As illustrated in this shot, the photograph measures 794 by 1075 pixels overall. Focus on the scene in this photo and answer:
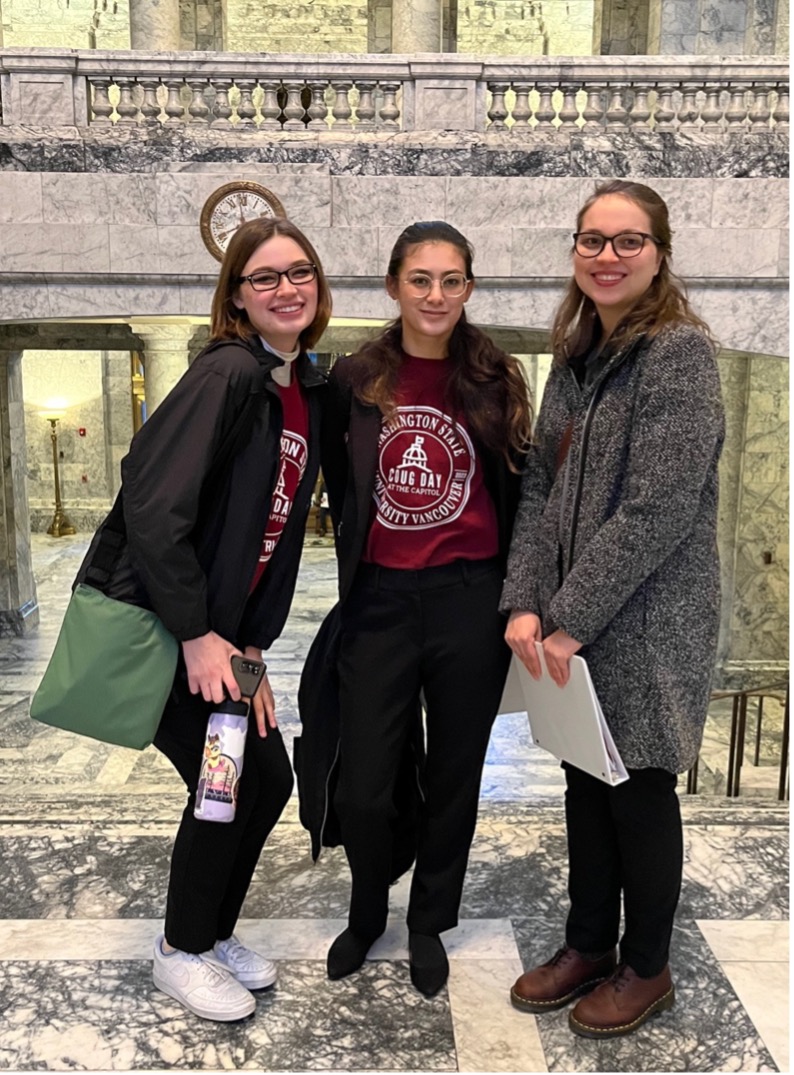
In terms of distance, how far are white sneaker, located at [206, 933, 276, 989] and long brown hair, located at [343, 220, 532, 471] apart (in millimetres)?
1595

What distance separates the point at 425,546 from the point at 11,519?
11.2 m

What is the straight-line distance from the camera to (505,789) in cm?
832

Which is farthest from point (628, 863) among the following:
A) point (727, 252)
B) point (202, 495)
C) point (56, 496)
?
point (56, 496)

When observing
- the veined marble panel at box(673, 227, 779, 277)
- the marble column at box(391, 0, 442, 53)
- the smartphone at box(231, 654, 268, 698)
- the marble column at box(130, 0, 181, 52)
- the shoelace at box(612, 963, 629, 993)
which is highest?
the marble column at box(391, 0, 442, 53)

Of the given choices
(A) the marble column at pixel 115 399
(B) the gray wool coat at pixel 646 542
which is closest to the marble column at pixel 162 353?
(B) the gray wool coat at pixel 646 542

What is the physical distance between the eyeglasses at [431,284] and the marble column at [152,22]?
10154mm

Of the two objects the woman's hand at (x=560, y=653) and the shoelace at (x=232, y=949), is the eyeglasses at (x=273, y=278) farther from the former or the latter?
the shoelace at (x=232, y=949)

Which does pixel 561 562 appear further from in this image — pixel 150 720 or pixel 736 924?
pixel 736 924

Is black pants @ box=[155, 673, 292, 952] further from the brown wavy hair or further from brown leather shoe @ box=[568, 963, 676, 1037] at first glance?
the brown wavy hair

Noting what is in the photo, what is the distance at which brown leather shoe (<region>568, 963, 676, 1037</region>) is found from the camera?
8.84ft

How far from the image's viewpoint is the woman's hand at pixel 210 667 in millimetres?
2518

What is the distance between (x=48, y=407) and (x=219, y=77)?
12367mm

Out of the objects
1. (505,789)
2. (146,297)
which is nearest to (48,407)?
(146,297)

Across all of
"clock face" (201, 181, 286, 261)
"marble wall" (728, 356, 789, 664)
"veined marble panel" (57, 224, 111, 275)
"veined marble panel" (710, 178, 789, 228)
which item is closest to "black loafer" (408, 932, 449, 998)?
"clock face" (201, 181, 286, 261)
